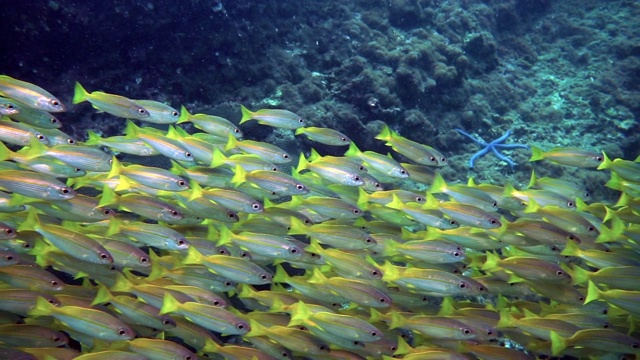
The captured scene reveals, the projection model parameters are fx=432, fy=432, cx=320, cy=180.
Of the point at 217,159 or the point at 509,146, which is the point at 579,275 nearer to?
the point at 217,159

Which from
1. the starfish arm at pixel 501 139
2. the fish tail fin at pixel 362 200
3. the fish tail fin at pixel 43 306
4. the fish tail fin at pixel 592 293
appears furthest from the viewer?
the starfish arm at pixel 501 139

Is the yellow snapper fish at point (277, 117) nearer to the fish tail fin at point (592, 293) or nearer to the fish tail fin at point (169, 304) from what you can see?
the fish tail fin at point (169, 304)

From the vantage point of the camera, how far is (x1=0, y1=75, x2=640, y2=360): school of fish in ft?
11.3

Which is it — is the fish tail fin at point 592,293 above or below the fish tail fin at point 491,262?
below

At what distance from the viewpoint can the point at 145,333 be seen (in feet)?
12.5

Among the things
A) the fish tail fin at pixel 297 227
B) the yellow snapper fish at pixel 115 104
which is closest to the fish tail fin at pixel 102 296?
Result: the fish tail fin at pixel 297 227

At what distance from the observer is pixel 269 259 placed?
4285mm

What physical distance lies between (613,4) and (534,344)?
16.3 meters

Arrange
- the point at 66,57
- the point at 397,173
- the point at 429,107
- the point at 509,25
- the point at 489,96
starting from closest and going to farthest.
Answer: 1. the point at 397,173
2. the point at 66,57
3. the point at 429,107
4. the point at 489,96
5. the point at 509,25

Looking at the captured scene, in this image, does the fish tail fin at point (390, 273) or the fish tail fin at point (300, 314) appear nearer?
the fish tail fin at point (300, 314)

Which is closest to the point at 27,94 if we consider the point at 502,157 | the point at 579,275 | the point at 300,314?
the point at 300,314

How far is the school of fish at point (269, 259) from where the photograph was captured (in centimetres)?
344

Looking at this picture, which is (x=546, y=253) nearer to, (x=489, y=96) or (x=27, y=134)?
(x=27, y=134)

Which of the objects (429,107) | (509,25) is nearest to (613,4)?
(509,25)
